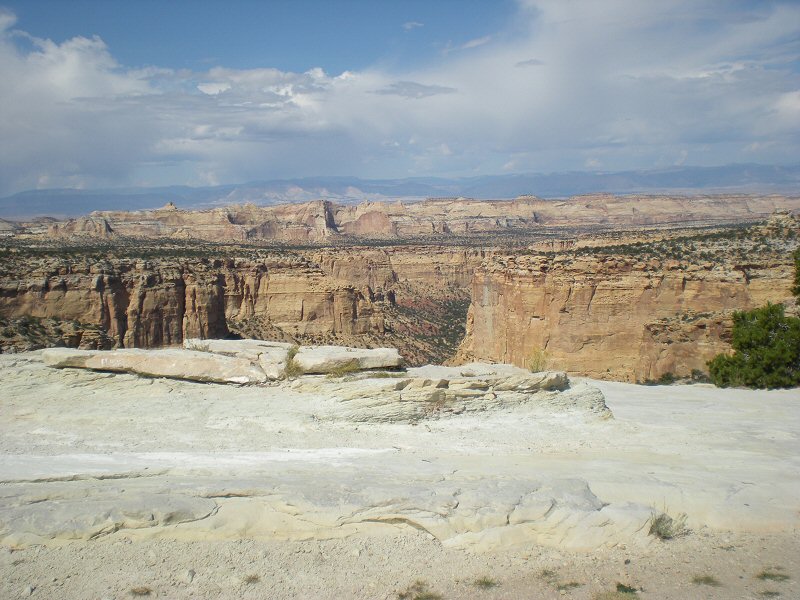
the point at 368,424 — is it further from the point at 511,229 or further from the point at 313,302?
the point at 511,229

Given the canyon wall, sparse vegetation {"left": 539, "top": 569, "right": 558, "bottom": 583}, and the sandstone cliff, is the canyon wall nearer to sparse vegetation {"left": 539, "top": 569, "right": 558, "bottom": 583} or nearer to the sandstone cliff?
the sandstone cliff

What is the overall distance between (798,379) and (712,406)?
15.7 ft

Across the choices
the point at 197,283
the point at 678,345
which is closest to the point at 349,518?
the point at 678,345

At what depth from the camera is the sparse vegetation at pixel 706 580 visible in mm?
6964

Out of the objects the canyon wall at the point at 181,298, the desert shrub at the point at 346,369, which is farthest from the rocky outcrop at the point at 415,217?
the desert shrub at the point at 346,369

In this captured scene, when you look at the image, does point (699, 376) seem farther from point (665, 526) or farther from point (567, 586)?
point (567, 586)

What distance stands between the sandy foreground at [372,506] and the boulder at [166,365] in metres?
1.62

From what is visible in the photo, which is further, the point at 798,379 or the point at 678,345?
the point at 678,345

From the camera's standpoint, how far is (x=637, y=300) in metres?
29.5

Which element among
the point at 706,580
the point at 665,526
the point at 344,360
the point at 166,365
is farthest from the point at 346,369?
the point at 706,580

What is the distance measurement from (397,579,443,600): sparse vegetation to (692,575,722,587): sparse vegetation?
2.73m

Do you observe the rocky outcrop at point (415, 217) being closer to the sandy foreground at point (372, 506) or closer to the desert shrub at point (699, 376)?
the desert shrub at point (699, 376)

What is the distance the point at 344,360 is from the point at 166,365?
12.0ft

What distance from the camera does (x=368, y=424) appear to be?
11.7 m
